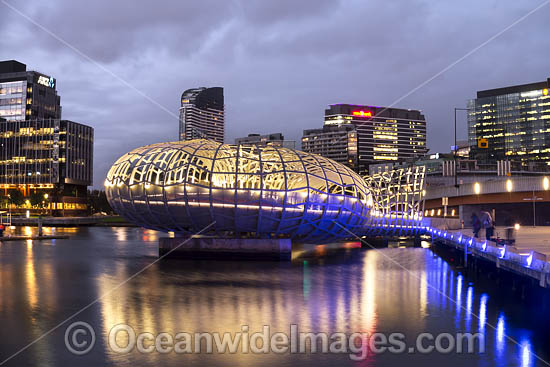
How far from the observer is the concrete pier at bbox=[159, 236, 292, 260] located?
36.8 metres

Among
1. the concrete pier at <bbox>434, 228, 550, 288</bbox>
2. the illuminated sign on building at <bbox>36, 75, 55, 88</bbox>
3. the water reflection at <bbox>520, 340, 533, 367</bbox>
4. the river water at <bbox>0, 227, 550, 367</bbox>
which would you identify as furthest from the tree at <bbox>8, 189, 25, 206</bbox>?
the water reflection at <bbox>520, 340, 533, 367</bbox>

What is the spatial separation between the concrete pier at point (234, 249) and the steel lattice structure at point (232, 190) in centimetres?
92

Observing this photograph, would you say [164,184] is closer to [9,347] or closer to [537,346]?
[9,347]

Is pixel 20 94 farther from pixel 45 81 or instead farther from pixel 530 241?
pixel 530 241

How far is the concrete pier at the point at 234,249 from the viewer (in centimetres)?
3678

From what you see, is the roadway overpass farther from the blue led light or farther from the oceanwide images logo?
the oceanwide images logo

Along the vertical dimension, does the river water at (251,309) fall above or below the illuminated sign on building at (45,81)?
below

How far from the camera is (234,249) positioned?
3684cm

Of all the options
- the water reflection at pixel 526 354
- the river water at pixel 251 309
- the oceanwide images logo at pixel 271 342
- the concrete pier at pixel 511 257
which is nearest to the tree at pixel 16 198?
the river water at pixel 251 309

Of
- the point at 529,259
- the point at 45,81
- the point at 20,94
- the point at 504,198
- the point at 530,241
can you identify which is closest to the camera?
the point at 529,259

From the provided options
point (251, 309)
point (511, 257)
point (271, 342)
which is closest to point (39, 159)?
point (251, 309)

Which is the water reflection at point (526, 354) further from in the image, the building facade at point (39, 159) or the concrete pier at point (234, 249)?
the building facade at point (39, 159)

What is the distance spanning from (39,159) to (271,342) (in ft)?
490

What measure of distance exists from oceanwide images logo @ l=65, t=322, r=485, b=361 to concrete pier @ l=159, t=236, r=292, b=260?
2067 cm
